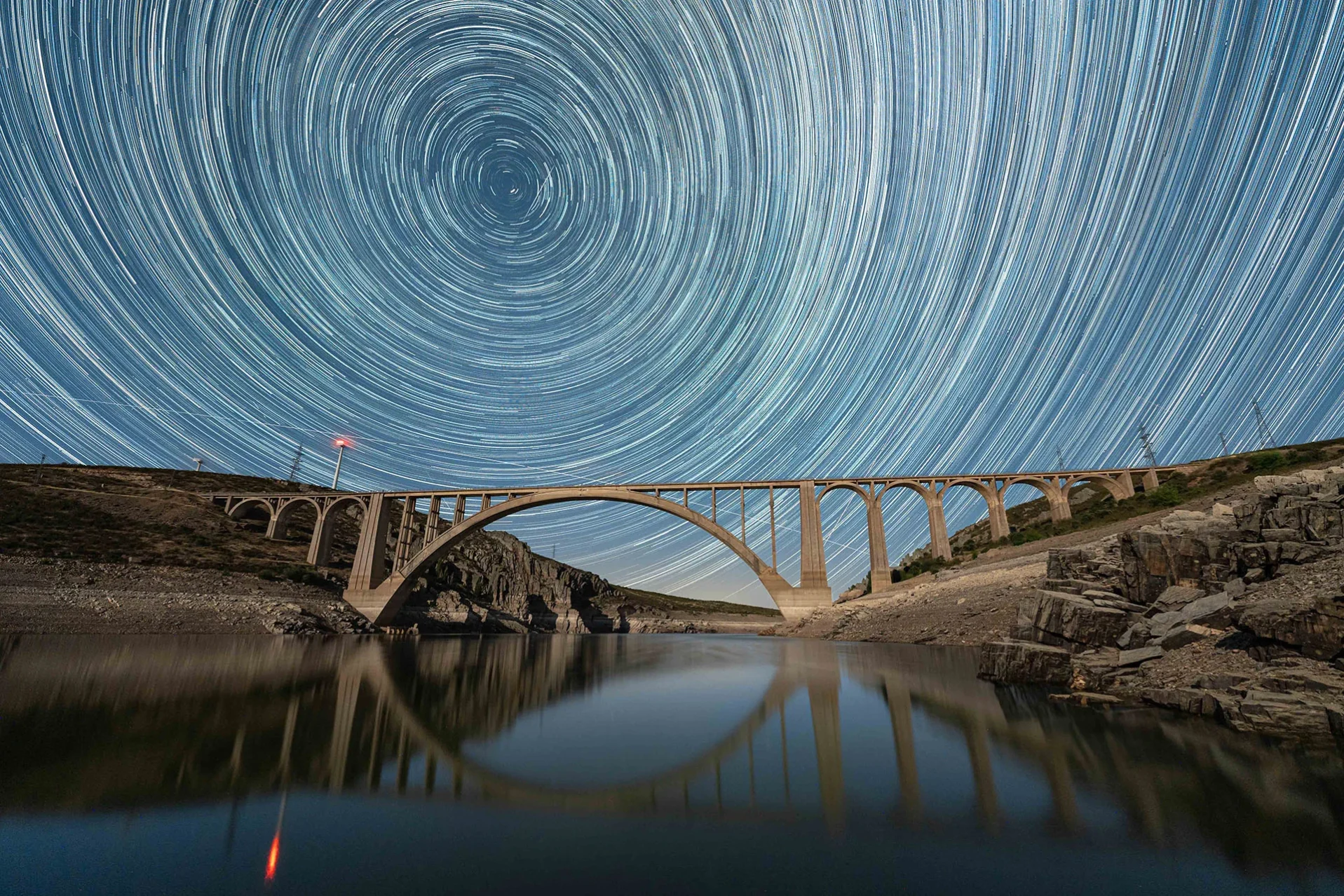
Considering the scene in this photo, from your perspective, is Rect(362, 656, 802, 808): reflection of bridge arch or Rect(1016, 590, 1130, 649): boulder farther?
Rect(1016, 590, 1130, 649): boulder

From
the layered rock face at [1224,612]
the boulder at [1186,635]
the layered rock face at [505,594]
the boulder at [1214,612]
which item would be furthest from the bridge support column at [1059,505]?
the layered rock face at [505,594]

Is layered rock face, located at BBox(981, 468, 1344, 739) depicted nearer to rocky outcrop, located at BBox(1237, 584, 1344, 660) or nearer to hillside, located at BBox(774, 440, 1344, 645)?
rocky outcrop, located at BBox(1237, 584, 1344, 660)

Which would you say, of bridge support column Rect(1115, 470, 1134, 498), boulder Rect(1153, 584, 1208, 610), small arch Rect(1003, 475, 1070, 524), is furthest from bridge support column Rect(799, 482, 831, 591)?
boulder Rect(1153, 584, 1208, 610)

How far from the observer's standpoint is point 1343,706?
7113 mm

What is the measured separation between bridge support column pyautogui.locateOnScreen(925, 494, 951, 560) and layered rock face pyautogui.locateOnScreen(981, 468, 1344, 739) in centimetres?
3127

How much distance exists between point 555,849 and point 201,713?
8660 millimetres

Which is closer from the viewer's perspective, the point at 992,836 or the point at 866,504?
the point at 992,836

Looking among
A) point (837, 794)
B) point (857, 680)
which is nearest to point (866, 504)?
point (857, 680)

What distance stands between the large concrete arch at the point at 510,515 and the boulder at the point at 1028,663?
3630 cm

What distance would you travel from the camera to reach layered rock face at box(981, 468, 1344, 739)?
789 cm

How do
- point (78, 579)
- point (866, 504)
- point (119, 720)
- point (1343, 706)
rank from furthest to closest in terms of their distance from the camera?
point (866, 504) < point (78, 579) < point (119, 720) < point (1343, 706)

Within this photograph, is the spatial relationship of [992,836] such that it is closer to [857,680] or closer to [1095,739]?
[1095,739]

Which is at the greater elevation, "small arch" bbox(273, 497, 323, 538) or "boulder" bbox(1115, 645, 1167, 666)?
"small arch" bbox(273, 497, 323, 538)

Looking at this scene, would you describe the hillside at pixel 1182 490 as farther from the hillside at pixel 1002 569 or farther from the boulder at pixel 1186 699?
the boulder at pixel 1186 699
